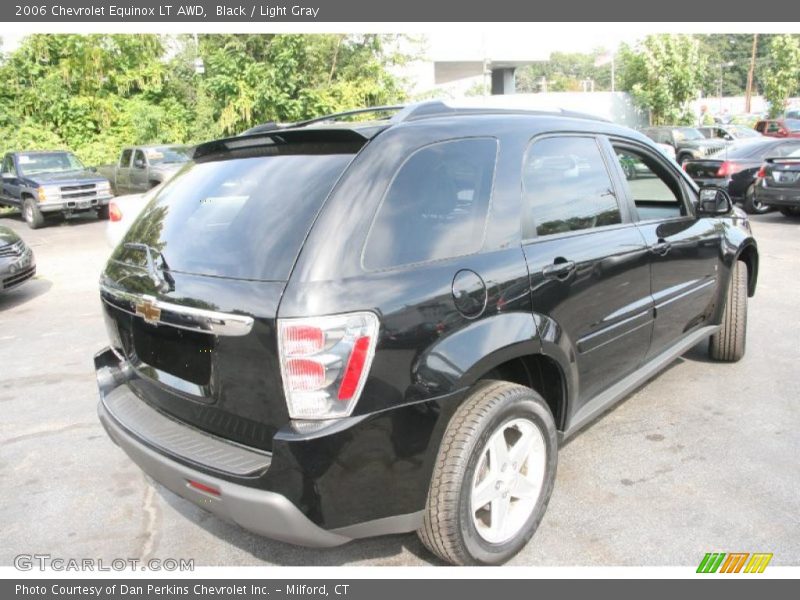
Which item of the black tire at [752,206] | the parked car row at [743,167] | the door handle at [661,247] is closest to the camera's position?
the door handle at [661,247]

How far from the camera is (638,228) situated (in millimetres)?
3539

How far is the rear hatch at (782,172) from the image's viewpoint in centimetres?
1179

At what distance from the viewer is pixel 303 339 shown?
6.90 ft

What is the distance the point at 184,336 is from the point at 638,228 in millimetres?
2508

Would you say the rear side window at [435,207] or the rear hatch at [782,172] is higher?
the rear side window at [435,207]

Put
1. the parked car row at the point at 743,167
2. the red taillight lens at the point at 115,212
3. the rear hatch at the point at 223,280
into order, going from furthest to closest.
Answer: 1. the parked car row at the point at 743,167
2. the red taillight lens at the point at 115,212
3. the rear hatch at the point at 223,280

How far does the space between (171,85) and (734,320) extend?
25.0m

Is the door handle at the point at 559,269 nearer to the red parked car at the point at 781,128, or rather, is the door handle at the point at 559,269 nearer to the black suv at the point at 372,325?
the black suv at the point at 372,325

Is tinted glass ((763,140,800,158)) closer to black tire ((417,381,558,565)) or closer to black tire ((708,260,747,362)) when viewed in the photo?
black tire ((708,260,747,362))

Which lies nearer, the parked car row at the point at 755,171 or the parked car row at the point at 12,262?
the parked car row at the point at 12,262

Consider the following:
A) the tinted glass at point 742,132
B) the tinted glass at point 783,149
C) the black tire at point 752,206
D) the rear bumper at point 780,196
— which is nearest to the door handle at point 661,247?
the rear bumper at point 780,196

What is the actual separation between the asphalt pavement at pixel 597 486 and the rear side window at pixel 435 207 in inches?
53.8

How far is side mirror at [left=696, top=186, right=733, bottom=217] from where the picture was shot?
4.25 meters

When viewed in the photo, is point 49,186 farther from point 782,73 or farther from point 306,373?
point 782,73
